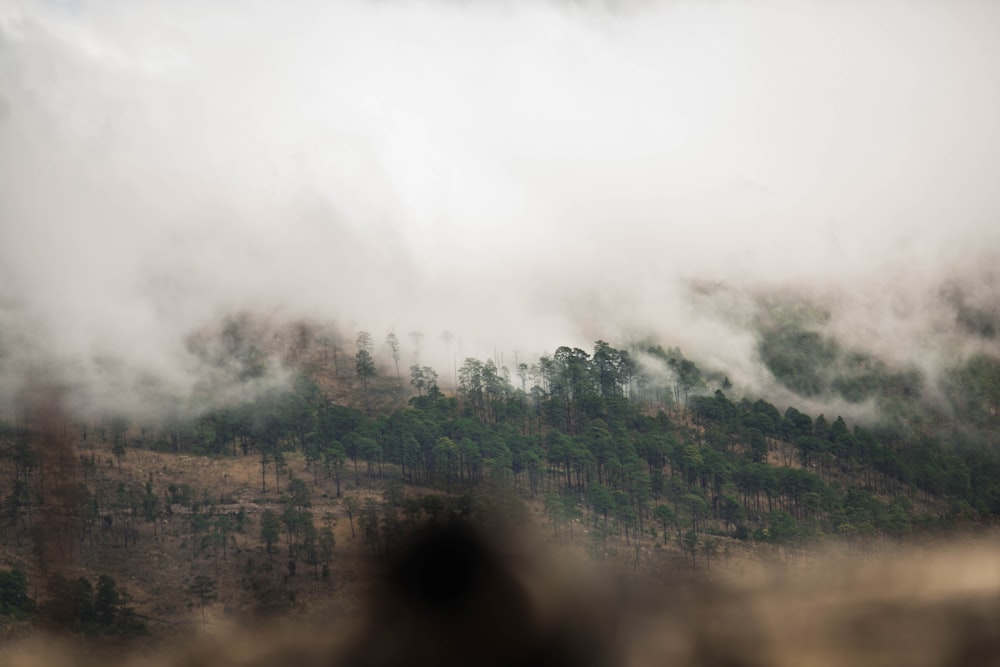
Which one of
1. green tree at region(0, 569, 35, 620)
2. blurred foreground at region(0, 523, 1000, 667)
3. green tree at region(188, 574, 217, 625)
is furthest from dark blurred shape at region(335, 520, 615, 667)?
green tree at region(0, 569, 35, 620)

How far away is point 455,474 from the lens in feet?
276

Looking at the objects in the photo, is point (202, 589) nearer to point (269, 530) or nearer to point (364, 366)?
point (269, 530)

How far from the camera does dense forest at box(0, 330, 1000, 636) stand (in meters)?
71.5

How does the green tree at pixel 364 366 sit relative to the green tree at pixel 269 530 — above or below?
above

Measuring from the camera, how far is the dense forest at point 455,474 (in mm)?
71500

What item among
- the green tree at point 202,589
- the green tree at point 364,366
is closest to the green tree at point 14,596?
the green tree at point 202,589

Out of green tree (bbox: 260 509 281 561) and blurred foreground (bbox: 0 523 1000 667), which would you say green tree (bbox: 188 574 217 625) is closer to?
green tree (bbox: 260 509 281 561)

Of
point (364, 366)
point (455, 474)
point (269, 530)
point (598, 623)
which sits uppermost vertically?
point (364, 366)

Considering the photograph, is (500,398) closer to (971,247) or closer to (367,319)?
(367,319)

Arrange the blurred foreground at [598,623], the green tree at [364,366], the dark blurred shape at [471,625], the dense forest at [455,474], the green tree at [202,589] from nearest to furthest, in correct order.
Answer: the blurred foreground at [598,623], the dark blurred shape at [471,625], the green tree at [202,589], the dense forest at [455,474], the green tree at [364,366]

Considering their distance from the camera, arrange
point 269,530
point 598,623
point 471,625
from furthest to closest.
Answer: point 269,530
point 598,623
point 471,625

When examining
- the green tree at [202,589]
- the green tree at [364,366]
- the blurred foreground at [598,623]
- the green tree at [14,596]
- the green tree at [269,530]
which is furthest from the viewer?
the green tree at [364,366]

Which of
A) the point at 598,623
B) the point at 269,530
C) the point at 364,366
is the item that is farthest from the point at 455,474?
the point at 598,623

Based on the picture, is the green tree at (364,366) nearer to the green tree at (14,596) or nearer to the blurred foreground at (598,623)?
the green tree at (14,596)
